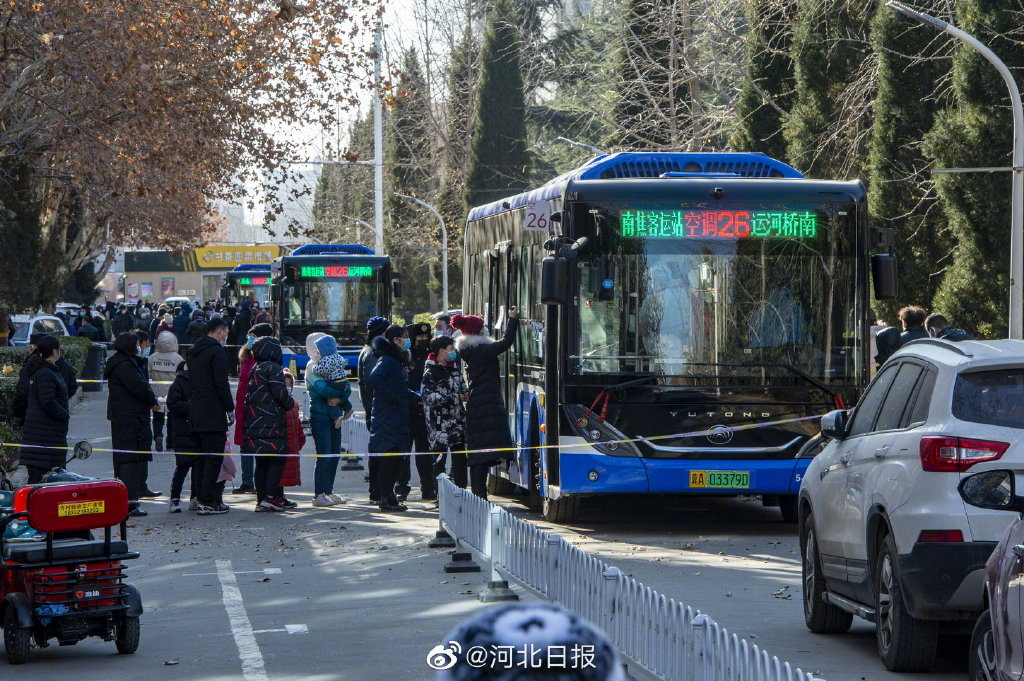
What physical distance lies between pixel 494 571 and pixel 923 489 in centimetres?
341

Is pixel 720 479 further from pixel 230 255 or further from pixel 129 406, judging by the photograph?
pixel 230 255

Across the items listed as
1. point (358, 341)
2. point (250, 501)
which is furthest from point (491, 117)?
point (250, 501)

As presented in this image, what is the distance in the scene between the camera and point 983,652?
6.39m

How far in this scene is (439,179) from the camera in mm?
74625

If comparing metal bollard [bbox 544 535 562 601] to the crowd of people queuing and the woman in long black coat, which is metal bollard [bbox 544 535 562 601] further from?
the woman in long black coat

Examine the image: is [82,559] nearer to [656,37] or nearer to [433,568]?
[433,568]

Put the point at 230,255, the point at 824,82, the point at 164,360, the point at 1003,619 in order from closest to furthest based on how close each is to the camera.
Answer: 1. the point at 1003,619
2. the point at 164,360
3. the point at 824,82
4. the point at 230,255

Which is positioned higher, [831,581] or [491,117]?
[491,117]

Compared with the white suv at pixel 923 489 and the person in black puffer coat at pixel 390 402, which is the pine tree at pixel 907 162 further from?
the white suv at pixel 923 489

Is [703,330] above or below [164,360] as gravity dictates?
above

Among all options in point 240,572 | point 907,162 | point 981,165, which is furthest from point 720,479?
point 907,162

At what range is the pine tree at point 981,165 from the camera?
27.2 metres

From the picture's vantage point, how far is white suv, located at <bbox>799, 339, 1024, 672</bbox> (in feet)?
22.9

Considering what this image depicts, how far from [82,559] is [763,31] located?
104 ft
